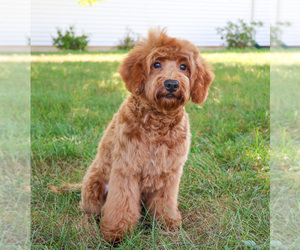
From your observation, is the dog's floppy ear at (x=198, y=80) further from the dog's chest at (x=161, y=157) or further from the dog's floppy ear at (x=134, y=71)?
the dog's floppy ear at (x=134, y=71)

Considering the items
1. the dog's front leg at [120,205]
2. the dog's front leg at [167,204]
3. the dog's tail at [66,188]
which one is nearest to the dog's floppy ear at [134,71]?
the dog's front leg at [120,205]

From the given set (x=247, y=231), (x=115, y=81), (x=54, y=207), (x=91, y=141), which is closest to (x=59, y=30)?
Answer: (x=115, y=81)

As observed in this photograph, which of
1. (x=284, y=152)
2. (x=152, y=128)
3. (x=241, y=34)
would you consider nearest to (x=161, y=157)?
(x=152, y=128)

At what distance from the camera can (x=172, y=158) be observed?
257cm

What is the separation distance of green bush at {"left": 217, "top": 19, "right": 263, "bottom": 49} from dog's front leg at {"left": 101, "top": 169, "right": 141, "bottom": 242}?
11347mm

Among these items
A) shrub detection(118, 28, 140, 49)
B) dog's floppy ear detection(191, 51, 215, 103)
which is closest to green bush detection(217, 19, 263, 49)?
shrub detection(118, 28, 140, 49)

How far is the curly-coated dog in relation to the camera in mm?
2461

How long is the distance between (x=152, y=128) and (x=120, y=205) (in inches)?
25.0

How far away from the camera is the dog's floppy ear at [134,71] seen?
2500 mm

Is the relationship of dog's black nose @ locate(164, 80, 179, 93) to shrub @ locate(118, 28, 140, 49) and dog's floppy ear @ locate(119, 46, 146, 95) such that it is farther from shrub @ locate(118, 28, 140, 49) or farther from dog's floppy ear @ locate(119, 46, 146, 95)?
shrub @ locate(118, 28, 140, 49)

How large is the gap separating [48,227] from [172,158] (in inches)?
43.4

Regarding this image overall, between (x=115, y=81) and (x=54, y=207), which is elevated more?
(x=115, y=81)

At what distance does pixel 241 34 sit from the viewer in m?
12.8

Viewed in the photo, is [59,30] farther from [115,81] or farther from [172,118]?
[172,118]
